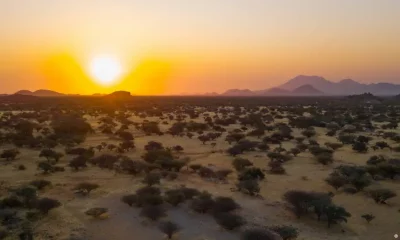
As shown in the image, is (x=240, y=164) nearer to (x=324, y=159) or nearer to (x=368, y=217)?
(x=324, y=159)

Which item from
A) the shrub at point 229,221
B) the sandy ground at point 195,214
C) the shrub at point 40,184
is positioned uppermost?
the shrub at point 40,184

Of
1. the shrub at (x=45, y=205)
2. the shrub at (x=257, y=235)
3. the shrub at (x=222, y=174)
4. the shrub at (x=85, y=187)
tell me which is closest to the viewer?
the shrub at (x=257, y=235)

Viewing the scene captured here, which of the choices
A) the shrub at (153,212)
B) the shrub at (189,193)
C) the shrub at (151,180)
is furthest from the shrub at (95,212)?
the shrub at (151,180)

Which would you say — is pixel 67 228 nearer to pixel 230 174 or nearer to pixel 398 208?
pixel 230 174

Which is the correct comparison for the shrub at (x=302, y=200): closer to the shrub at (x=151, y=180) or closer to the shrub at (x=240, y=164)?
the shrub at (x=151, y=180)

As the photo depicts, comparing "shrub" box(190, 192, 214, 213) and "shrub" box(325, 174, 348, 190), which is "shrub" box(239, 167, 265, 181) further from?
"shrub" box(190, 192, 214, 213)

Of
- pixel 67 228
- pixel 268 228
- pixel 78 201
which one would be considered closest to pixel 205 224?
pixel 268 228

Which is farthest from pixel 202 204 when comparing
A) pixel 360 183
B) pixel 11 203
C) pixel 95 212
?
pixel 360 183
